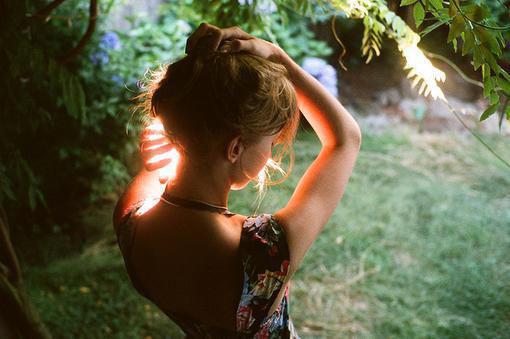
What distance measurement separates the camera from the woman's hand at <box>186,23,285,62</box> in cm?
106

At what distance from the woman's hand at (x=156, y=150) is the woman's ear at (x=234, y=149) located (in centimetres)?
20

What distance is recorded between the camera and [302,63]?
5.95 m

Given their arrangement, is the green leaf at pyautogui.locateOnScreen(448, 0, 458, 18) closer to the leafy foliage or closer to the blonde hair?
the blonde hair

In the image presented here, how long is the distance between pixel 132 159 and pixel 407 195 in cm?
249

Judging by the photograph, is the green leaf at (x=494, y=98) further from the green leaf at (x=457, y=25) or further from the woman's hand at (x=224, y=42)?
the woman's hand at (x=224, y=42)

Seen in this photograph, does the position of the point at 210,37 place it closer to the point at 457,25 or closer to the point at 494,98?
the point at 457,25

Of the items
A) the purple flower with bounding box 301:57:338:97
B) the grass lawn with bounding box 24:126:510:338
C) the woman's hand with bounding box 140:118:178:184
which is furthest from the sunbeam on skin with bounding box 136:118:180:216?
the purple flower with bounding box 301:57:338:97

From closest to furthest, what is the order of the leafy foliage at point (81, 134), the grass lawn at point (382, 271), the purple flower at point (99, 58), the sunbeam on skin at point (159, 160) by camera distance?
the sunbeam on skin at point (159, 160) < the grass lawn at point (382, 271) < the leafy foliage at point (81, 134) < the purple flower at point (99, 58)

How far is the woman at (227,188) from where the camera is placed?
102 centimetres

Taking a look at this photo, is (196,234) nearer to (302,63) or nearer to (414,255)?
(414,255)

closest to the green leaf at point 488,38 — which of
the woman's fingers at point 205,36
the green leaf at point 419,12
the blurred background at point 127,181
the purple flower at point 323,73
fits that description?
the green leaf at point 419,12

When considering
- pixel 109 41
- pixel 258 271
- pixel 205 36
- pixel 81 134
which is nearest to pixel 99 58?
pixel 109 41

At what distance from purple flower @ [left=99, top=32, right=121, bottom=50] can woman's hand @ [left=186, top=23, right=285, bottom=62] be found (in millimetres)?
3333

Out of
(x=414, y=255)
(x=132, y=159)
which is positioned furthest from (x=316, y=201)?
(x=132, y=159)
